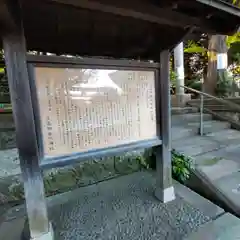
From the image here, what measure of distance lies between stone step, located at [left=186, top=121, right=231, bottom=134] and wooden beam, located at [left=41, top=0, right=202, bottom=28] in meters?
3.10

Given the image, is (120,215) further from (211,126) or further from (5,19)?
(211,126)

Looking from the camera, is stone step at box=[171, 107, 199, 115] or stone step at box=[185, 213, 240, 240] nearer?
stone step at box=[185, 213, 240, 240]

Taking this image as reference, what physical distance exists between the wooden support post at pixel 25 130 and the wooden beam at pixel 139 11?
1.56 ft

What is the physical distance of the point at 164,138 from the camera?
228 centimetres

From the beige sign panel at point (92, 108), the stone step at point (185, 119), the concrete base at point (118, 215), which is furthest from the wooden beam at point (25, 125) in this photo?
the stone step at point (185, 119)

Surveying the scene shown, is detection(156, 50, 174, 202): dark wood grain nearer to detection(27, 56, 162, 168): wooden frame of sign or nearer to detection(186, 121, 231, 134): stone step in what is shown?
detection(27, 56, 162, 168): wooden frame of sign

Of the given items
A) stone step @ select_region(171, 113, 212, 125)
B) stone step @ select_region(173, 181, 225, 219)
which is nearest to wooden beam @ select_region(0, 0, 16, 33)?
stone step @ select_region(173, 181, 225, 219)

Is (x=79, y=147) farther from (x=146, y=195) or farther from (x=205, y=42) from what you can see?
(x=205, y=42)

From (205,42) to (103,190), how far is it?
8.80m

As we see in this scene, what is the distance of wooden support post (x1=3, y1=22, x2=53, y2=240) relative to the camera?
4.85 feet

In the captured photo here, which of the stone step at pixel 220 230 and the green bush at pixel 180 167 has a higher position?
the green bush at pixel 180 167

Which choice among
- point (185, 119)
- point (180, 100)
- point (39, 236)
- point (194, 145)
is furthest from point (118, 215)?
point (180, 100)

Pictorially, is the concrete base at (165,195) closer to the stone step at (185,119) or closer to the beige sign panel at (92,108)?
the beige sign panel at (92,108)

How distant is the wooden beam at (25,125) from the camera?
1.47 meters
